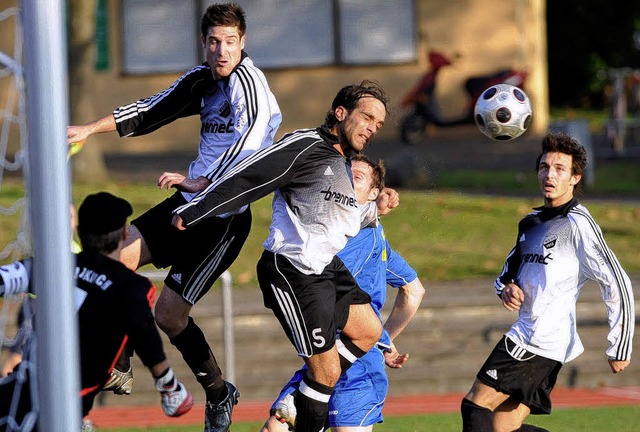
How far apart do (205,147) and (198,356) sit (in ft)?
4.11

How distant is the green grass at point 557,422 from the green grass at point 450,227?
389 centimetres

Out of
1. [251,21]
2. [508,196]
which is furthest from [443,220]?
[251,21]

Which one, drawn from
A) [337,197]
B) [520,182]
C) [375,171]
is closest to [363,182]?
[375,171]

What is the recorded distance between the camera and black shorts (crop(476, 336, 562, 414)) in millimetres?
6723

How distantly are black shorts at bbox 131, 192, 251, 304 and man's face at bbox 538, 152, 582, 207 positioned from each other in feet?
5.51

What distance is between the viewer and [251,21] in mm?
23125

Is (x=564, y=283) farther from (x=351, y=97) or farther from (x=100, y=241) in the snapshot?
(x=100, y=241)

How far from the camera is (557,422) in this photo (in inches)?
391

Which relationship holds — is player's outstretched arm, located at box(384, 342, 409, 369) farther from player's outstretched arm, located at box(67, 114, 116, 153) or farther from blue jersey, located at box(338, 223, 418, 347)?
player's outstretched arm, located at box(67, 114, 116, 153)

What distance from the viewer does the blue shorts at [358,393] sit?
22.0 ft

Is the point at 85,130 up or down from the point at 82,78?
down

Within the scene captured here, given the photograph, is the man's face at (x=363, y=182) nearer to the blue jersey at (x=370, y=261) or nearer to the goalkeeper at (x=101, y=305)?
the blue jersey at (x=370, y=261)

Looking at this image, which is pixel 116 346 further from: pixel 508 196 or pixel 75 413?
pixel 508 196

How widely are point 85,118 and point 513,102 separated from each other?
1200 centimetres
